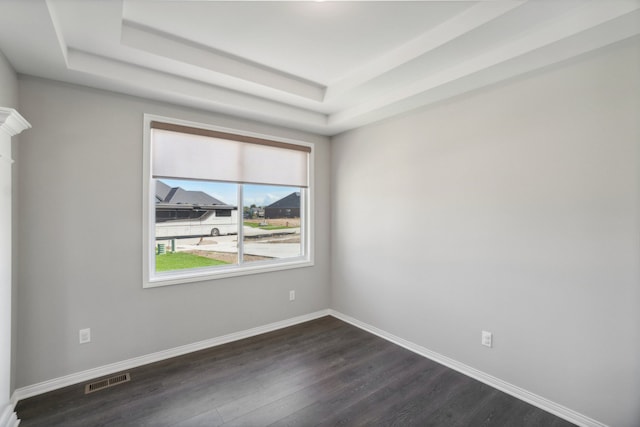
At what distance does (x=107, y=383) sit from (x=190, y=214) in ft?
5.20

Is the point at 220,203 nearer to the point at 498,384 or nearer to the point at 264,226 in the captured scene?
the point at 264,226

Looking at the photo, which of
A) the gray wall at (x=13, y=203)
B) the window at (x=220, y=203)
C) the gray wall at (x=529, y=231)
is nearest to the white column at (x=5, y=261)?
the gray wall at (x=13, y=203)

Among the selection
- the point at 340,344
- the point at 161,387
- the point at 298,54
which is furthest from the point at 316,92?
the point at 161,387

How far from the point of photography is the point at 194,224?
3133mm

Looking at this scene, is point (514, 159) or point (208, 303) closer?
point (514, 159)

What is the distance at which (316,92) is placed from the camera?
311 centimetres

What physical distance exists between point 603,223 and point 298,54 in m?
2.50

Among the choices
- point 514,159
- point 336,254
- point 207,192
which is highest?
point 514,159

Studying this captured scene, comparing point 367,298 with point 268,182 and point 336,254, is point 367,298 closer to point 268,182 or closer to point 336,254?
point 336,254

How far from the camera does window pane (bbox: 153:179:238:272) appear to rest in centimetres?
293

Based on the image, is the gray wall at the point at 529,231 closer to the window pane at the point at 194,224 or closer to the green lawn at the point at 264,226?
the green lawn at the point at 264,226

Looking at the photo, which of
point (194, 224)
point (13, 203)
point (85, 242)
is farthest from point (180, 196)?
point (13, 203)

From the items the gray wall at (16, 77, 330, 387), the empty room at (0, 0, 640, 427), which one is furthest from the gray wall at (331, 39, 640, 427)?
the gray wall at (16, 77, 330, 387)

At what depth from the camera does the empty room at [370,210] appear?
187 cm
